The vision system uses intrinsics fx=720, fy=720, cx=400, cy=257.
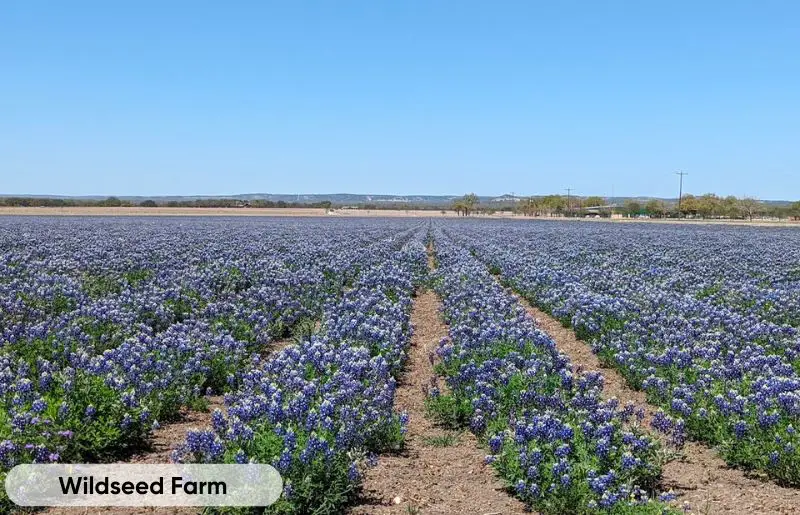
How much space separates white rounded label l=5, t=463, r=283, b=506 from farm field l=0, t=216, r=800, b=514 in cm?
11

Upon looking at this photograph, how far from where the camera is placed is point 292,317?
12047 millimetres

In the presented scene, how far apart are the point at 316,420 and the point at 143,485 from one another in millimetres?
1406

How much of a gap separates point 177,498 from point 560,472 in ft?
9.20

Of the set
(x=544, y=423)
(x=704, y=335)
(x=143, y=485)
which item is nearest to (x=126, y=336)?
(x=143, y=485)

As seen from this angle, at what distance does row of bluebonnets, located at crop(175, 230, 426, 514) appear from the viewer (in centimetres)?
509

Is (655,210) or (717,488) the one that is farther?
(655,210)

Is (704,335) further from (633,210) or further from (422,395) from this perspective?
(633,210)

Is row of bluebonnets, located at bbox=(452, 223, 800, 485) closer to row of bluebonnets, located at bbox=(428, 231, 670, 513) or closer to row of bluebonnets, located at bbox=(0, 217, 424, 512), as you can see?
row of bluebonnets, located at bbox=(428, 231, 670, 513)

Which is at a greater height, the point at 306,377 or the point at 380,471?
the point at 306,377

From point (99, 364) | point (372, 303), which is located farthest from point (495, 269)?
point (99, 364)

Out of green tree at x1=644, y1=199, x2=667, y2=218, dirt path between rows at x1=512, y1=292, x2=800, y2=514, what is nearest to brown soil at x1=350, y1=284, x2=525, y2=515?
dirt path between rows at x1=512, y1=292, x2=800, y2=514

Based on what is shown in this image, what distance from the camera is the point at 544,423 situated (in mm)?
5883

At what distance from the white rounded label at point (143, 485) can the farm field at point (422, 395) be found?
109 millimetres

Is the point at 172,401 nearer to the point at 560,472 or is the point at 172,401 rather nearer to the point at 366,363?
the point at 366,363
